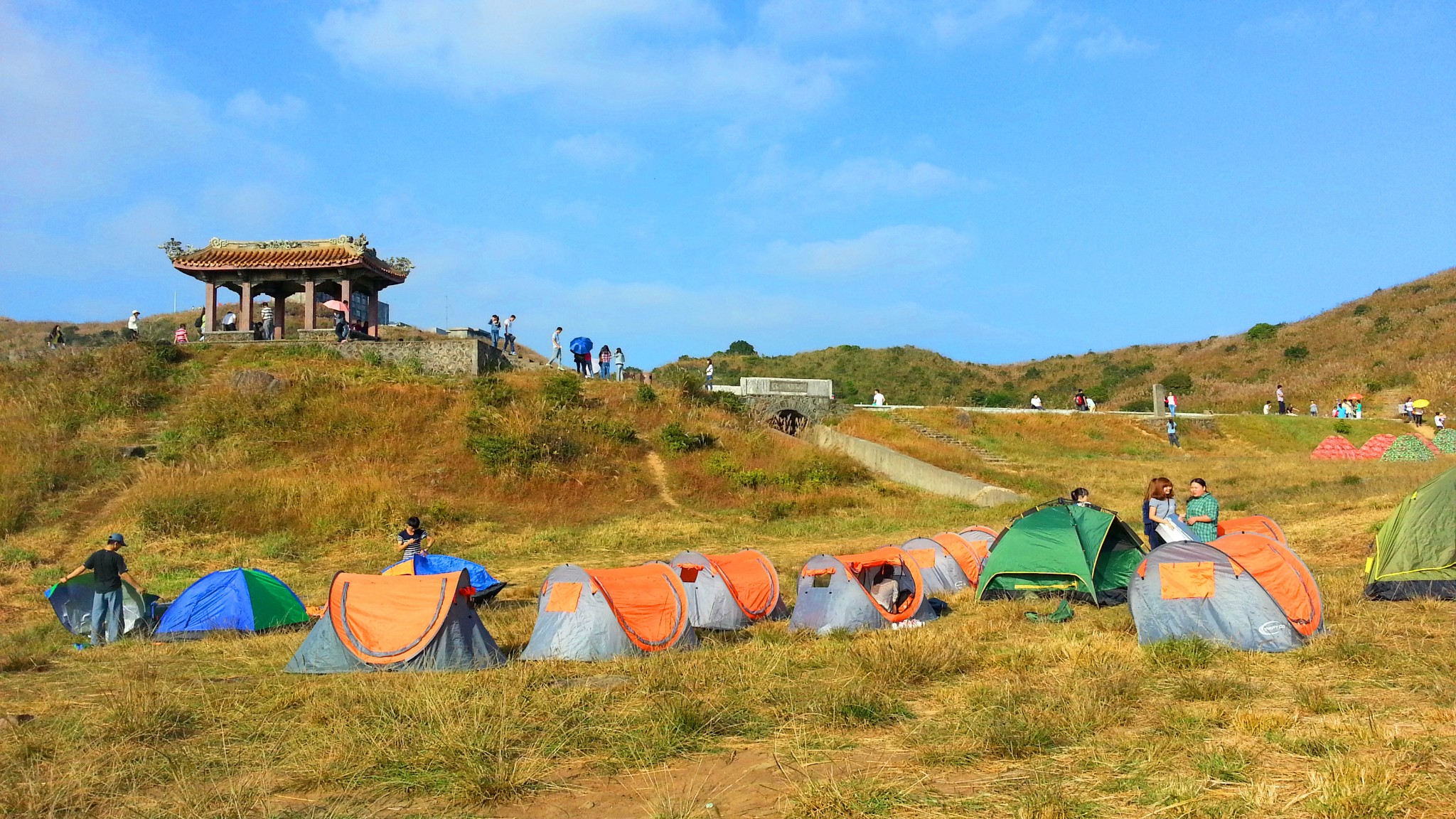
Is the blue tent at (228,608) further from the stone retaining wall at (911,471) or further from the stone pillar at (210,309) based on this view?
the stone pillar at (210,309)

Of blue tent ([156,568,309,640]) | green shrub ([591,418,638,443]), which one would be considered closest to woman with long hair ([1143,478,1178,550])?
blue tent ([156,568,309,640])

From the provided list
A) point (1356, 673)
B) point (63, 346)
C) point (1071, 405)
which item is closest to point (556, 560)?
point (1356, 673)

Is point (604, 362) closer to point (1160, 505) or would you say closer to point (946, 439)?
point (946, 439)

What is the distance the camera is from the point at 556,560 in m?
18.7

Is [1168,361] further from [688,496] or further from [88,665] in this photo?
[88,665]

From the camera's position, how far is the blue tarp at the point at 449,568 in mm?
12352

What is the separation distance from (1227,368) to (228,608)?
61.5 metres

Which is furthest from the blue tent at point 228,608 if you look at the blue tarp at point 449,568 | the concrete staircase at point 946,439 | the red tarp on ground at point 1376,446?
the red tarp on ground at point 1376,446

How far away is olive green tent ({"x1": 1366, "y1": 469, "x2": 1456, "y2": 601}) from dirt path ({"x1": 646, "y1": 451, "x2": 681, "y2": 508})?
15549mm

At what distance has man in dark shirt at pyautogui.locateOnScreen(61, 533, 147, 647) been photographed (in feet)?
38.4

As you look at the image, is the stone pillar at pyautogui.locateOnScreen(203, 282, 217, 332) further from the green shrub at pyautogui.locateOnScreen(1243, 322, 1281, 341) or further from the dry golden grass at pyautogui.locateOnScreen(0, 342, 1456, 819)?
the green shrub at pyautogui.locateOnScreen(1243, 322, 1281, 341)

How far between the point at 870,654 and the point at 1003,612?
11.3 ft

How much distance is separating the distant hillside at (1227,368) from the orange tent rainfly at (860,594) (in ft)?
131

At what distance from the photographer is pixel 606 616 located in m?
10.0
